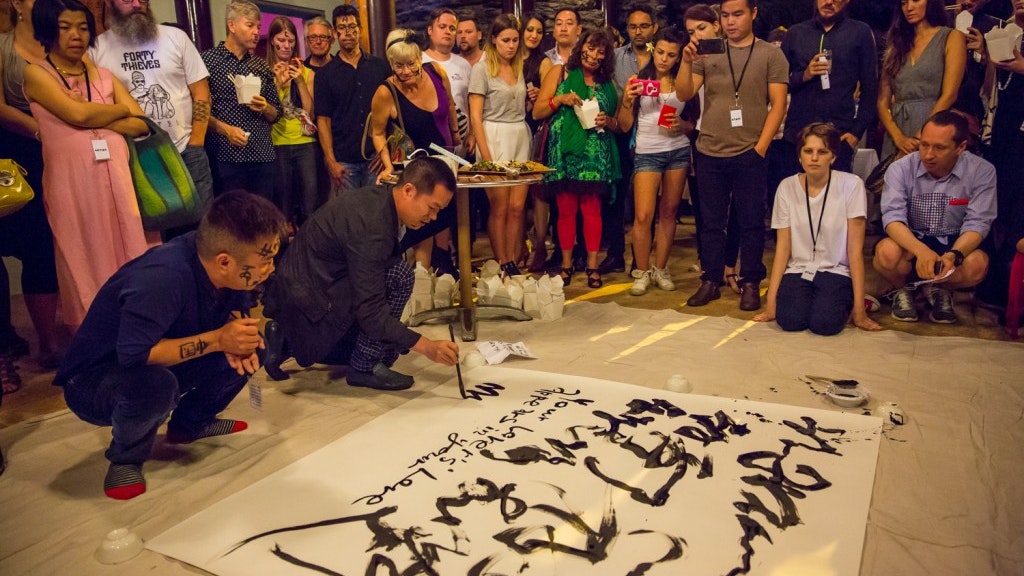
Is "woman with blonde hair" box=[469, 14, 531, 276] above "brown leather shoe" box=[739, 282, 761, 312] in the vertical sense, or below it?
above

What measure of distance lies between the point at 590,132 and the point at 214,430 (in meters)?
2.80

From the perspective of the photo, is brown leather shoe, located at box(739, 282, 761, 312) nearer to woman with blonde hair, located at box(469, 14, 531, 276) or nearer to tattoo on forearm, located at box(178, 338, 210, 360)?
woman with blonde hair, located at box(469, 14, 531, 276)

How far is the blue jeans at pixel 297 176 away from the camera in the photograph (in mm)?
4273

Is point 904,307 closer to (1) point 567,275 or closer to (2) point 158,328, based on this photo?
(1) point 567,275

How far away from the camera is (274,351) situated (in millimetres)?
2586

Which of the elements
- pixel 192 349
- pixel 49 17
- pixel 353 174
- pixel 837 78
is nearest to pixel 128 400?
pixel 192 349

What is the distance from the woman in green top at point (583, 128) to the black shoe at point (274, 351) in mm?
2046

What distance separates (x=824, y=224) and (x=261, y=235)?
2671 mm

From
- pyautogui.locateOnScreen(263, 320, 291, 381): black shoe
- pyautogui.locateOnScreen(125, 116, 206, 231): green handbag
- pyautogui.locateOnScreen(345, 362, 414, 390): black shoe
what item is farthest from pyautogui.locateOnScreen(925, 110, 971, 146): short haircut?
pyautogui.locateOnScreen(125, 116, 206, 231): green handbag

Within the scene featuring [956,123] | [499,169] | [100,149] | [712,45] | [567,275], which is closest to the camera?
[100,149]

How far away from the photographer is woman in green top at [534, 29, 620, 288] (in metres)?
4.27

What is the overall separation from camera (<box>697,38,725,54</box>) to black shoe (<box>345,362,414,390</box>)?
2.27 metres

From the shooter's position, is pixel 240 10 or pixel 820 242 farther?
pixel 240 10

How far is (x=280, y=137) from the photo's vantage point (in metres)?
4.25
